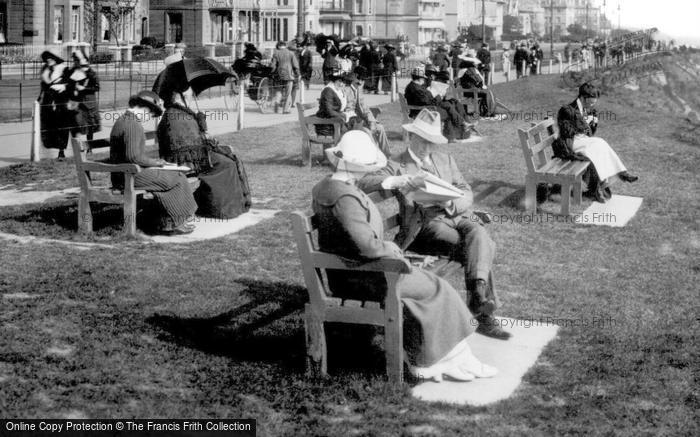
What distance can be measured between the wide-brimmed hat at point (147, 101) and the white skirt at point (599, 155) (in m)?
5.17

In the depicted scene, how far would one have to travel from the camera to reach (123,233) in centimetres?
933

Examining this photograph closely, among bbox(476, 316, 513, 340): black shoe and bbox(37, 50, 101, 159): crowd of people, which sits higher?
bbox(37, 50, 101, 159): crowd of people

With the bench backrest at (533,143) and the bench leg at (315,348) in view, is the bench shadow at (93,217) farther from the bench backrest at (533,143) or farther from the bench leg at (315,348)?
the bench leg at (315,348)

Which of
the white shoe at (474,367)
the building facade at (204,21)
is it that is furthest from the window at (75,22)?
the white shoe at (474,367)

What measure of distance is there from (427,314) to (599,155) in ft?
23.1

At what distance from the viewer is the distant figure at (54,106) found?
564 inches

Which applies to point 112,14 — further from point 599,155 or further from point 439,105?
point 599,155

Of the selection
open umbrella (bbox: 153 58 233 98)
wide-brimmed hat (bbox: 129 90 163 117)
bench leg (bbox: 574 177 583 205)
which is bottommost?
bench leg (bbox: 574 177 583 205)

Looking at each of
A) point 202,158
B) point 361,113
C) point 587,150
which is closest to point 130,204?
point 202,158

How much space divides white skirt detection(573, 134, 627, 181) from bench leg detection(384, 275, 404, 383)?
6.93m

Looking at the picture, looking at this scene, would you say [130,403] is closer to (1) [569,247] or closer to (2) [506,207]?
(1) [569,247]

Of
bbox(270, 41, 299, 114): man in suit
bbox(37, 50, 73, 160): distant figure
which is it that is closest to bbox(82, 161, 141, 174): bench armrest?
bbox(37, 50, 73, 160): distant figure

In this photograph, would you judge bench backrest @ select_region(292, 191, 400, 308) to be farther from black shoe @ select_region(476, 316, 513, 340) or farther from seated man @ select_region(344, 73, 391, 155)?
seated man @ select_region(344, 73, 391, 155)

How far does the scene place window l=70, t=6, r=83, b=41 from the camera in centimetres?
5288
